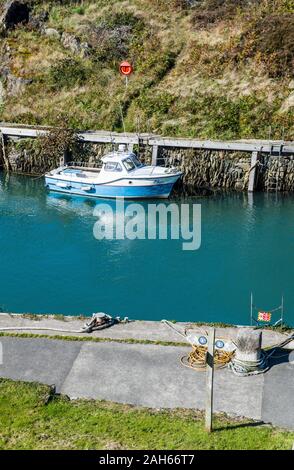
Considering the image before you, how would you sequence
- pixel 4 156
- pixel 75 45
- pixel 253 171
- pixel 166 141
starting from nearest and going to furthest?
1. pixel 253 171
2. pixel 166 141
3. pixel 4 156
4. pixel 75 45

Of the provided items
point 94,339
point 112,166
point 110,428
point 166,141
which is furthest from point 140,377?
point 166,141

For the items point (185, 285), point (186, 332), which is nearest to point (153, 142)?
point (185, 285)

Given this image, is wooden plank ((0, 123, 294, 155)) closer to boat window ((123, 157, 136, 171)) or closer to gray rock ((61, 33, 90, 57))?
boat window ((123, 157, 136, 171))

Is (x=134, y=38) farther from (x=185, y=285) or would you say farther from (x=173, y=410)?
(x=173, y=410)

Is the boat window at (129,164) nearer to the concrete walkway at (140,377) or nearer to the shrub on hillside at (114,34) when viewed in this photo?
the shrub on hillside at (114,34)

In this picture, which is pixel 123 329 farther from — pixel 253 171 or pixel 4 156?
pixel 4 156

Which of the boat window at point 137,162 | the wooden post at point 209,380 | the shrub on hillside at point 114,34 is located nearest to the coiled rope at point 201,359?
the wooden post at point 209,380

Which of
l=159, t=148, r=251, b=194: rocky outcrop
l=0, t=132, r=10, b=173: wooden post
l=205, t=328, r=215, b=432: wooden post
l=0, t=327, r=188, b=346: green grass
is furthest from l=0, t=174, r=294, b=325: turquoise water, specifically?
l=205, t=328, r=215, b=432: wooden post
